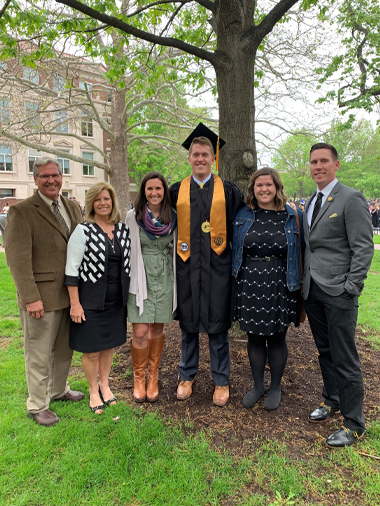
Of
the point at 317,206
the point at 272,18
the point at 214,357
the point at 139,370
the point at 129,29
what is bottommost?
the point at 139,370

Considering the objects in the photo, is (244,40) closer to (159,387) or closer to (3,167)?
(159,387)

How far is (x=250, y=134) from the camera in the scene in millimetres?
3988

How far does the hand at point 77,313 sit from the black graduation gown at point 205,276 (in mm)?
904

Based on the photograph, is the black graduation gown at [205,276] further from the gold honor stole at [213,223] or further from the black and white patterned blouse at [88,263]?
the black and white patterned blouse at [88,263]

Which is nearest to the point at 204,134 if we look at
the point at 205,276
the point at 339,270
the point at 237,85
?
the point at 237,85

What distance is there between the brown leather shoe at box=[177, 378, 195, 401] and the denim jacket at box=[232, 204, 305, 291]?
1191mm

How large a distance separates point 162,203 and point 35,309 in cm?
142

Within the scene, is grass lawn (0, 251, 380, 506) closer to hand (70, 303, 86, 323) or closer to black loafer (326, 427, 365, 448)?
black loafer (326, 427, 365, 448)

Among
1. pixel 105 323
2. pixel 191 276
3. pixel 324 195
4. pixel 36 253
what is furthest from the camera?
pixel 191 276

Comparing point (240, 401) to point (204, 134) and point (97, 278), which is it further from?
point (204, 134)

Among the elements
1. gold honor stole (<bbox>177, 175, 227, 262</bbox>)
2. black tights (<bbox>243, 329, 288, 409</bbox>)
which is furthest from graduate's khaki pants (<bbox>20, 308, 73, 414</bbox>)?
black tights (<bbox>243, 329, 288, 409</bbox>)

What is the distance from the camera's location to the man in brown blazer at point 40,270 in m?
2.76

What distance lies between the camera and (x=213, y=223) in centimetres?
307

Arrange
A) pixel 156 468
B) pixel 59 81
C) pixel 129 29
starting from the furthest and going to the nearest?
pixel 59 81, pixel 129 29, pixel 156 468
